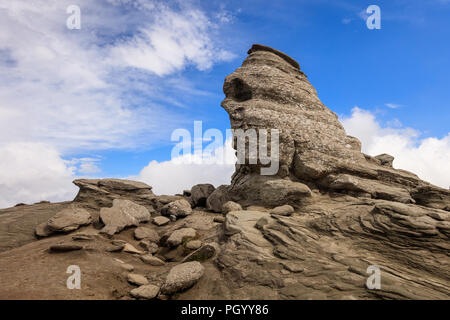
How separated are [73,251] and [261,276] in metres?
10.6

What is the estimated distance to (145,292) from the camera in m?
11.1

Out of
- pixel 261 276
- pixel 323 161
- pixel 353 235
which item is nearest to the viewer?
pixel 261 276

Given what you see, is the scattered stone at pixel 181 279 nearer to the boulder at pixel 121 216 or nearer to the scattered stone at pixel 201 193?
the boulder at pixel 121 216

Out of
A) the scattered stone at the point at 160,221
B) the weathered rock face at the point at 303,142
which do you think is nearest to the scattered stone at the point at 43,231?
the scattered stone at the point at 160,221

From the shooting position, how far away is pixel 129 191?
23.8 metres

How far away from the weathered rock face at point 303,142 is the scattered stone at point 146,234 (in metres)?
7.54

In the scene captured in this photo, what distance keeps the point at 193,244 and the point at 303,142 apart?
1225 centimetres

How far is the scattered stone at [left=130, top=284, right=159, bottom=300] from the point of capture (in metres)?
10.9

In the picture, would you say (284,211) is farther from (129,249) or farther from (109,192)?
(109,192)

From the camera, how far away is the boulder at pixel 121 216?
17.3m
